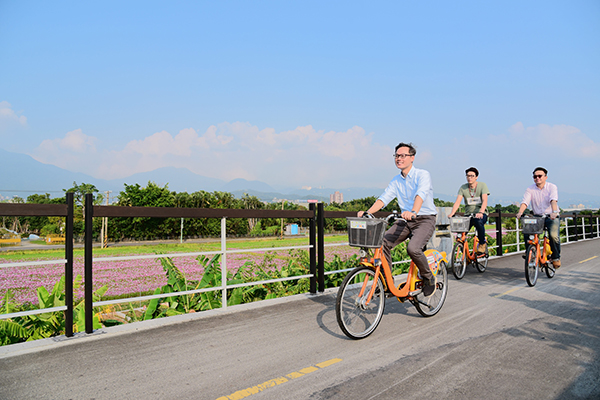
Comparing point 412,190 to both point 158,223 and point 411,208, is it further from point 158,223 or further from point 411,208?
point 158,223

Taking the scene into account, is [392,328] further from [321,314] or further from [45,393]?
[45,393]

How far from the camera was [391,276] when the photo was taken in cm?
466

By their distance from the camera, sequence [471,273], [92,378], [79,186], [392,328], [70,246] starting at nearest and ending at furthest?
[92,378], [70,246], [392,328], [471,273], [79,186]

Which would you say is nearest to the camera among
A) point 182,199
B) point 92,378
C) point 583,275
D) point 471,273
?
point 92,378

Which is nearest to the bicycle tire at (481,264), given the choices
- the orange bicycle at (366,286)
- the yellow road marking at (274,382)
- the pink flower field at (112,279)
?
the pink flower field at (112,279)

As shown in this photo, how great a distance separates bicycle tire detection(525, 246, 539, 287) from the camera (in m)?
7.14

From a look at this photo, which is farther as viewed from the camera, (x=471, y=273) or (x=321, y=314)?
(x=471, y=273)

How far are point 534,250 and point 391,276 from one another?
442 cm

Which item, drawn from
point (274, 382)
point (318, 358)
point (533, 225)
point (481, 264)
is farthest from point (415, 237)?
point (481, 264)

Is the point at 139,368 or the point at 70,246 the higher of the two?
the point at 70,246

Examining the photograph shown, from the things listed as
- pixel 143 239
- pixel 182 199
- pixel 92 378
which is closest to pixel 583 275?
pixel 92 378

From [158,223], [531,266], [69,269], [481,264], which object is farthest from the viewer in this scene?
[158,223]

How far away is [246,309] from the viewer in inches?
215

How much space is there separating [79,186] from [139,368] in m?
108
